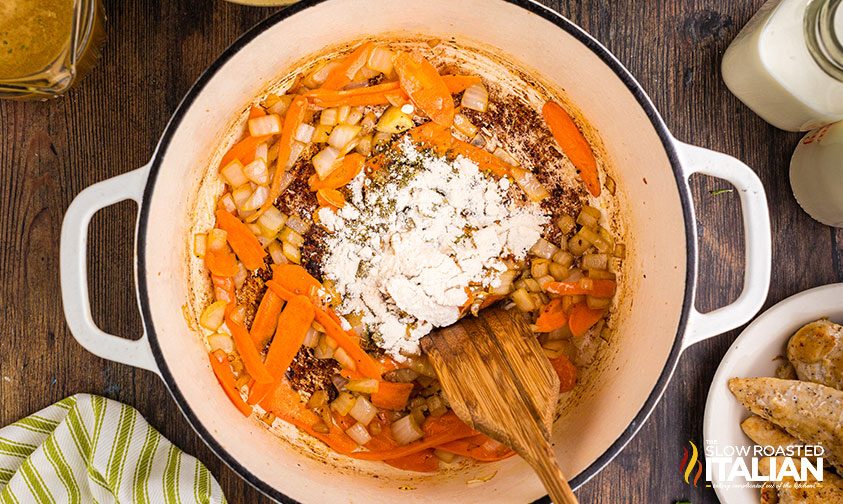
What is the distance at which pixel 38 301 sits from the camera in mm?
1371

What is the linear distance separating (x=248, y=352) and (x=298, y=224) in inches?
10.6

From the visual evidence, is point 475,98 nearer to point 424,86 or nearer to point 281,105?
point 424,86

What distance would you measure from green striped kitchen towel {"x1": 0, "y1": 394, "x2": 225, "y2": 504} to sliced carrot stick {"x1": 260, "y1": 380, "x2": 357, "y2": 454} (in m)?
0.19

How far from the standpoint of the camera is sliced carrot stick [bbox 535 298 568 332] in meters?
1.33

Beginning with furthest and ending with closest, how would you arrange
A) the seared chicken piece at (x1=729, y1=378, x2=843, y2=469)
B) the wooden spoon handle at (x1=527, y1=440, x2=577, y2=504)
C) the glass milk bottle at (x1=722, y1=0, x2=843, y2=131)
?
the seared chicken piece at (x1=729, y1=378, x2=843, y2=469), the glass milk bottle at (x1=722, y1=0, x2=843, y2=131), the wooden spoon handle at (x1=527, y1=440, x2=577, y2=504)

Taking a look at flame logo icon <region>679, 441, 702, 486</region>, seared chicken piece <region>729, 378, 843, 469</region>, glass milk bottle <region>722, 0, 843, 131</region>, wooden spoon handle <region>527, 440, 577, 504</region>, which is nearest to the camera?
Answer: wooden spoon handle <region>527, 440, 577, 504</region>

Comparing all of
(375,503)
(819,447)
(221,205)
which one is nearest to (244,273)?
(221,205)

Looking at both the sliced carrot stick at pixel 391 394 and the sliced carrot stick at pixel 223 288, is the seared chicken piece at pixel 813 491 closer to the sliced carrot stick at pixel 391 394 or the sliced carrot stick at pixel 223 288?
the sliced carrot stick at pixel 391 394

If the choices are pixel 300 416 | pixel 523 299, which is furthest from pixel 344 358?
pixel 523 299

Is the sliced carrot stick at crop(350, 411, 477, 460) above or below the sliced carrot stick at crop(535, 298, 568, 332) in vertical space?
below

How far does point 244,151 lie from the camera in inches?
51.6

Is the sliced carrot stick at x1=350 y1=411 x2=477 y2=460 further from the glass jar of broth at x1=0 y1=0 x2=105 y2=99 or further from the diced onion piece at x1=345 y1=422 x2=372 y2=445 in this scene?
the glass jar of broth at x1=0 y1=0 x2=105 y2=99

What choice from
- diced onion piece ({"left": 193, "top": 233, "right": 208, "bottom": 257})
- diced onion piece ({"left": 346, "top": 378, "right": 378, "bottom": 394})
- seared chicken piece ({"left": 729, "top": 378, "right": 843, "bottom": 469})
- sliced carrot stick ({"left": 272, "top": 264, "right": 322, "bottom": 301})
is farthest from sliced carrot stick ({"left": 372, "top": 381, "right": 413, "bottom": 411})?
seared chicken piece ({"left": 729, "top": 378, "right": 843, "bottom": 469})

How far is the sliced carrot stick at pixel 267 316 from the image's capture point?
132cm
